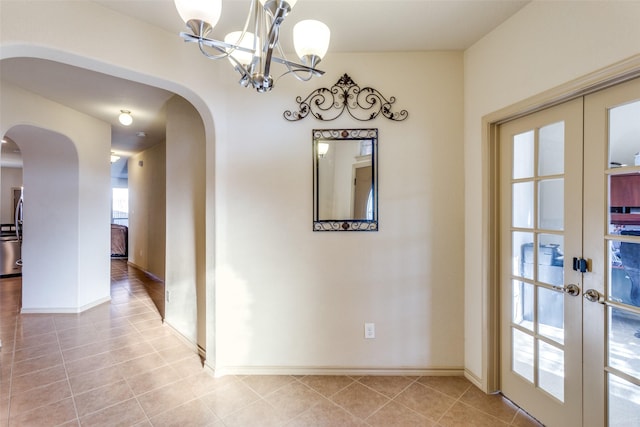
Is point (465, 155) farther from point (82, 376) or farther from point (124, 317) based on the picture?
point (124, 317)

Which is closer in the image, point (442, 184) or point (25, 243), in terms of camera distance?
point (442, 184)

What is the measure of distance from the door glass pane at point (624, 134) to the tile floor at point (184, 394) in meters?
1.65

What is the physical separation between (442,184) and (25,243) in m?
5.03

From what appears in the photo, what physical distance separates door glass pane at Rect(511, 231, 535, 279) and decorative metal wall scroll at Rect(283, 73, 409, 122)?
1.28 meters

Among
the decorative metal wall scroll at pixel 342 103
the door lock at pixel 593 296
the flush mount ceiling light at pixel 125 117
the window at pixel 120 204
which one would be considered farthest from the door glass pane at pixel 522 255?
the window at pixel 120 204

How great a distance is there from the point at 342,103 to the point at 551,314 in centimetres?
203

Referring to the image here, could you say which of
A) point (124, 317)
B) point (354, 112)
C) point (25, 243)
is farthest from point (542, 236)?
point (25, 243)

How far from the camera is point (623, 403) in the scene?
1.40m

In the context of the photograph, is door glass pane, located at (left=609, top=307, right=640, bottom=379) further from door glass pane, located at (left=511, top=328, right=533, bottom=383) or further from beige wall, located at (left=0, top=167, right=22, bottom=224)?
beige wall, located at (left=0, top=167, right=22, bottom=224)

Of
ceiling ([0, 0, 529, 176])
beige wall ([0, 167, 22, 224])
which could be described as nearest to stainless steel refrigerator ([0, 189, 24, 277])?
beige wall ([0, 167, 22, 224])

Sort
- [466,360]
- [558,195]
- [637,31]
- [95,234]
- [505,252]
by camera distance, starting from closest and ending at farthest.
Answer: [637,31] → [558,195] → [505,252] → [466,360] → [95,234]

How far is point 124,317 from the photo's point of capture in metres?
3.51

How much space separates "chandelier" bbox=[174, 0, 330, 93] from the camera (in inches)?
38.2

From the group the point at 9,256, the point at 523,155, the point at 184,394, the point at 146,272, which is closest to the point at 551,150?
the point at 523,155
